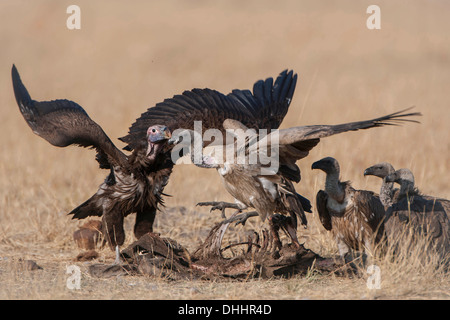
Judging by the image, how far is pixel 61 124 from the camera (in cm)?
605

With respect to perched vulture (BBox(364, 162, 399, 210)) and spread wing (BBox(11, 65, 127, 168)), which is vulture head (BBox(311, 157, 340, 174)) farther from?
spread wing (BBox(11, 65, 127, 168))

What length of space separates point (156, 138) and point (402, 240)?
219cm

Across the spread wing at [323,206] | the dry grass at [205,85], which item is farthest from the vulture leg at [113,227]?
the spread wing at [323,206]

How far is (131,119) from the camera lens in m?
11.9

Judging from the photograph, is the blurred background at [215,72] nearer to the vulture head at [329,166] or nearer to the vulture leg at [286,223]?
the vulture leg at [286,223]

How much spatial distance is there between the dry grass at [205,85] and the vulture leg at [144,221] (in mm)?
364

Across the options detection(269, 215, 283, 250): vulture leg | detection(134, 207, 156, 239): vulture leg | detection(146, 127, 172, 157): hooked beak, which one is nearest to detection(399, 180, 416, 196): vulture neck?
detection(269, 215, 283, 250): vulture leg

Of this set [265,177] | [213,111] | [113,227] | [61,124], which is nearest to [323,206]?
[265,177]

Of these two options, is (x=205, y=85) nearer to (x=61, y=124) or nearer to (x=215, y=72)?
(x=215, y=72)

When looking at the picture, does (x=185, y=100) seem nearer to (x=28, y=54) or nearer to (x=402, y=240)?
(x=402, y=240)

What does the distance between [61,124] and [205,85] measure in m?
7.50

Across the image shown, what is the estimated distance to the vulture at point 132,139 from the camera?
19.9ft
